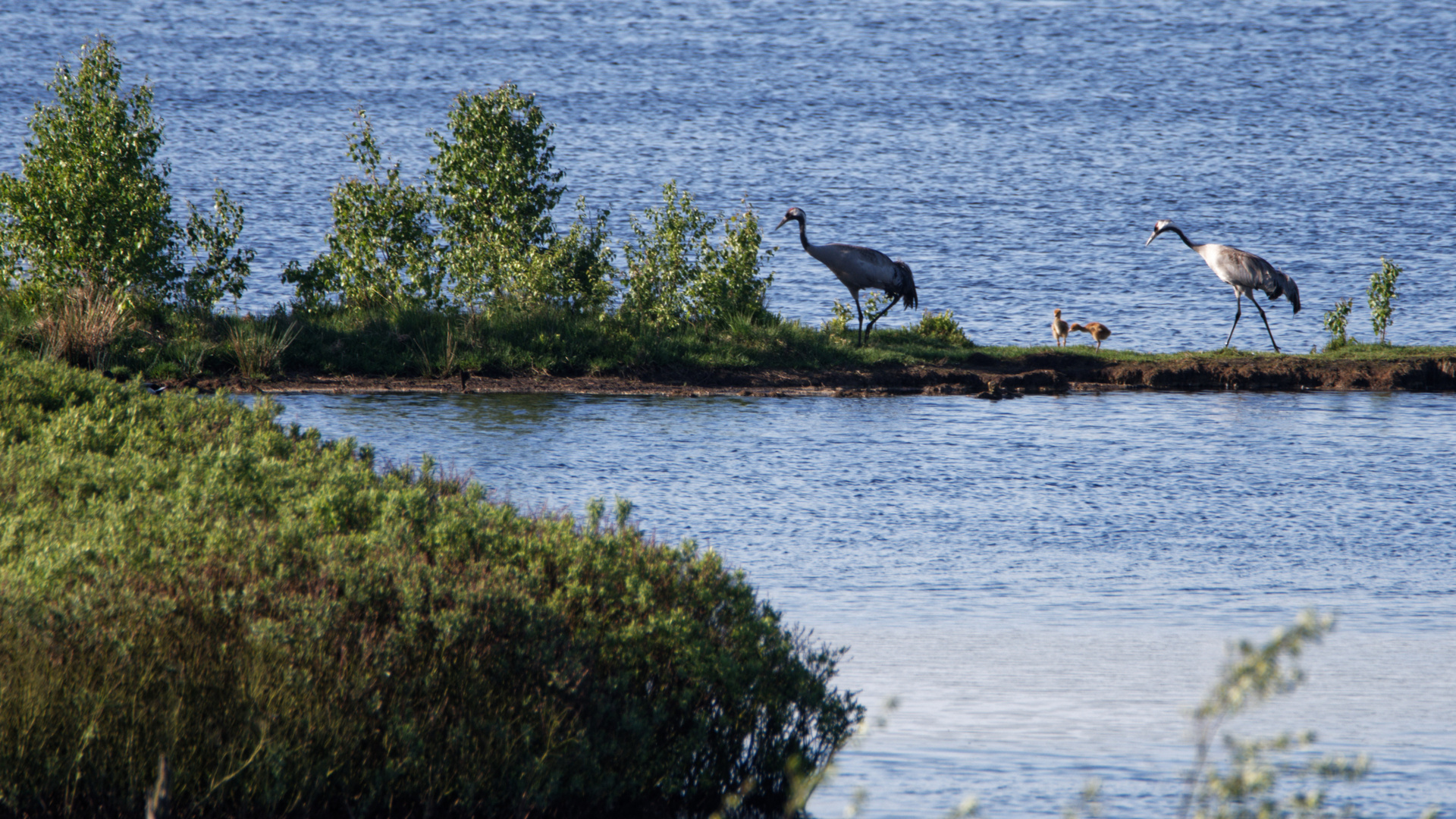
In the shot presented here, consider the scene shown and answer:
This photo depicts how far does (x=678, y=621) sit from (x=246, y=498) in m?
2.51

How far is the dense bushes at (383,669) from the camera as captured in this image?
5746 mm

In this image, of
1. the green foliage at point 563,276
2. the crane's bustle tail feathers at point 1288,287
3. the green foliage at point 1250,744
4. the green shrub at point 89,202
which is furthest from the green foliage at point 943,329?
the green foliage at point 1250,744

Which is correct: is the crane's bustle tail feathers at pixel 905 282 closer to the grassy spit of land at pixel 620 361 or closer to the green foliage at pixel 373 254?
the grassy spit of land at pixel 620 361

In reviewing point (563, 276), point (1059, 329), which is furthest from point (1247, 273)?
point (563, 276)

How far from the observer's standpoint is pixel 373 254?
74.6 ft

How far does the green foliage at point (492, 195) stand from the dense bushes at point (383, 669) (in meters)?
15.0

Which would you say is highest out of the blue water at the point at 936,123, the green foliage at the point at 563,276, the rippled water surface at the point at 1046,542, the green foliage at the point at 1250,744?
the blue water at the point at 936,123

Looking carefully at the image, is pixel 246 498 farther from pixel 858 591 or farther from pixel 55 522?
pixel 858 591

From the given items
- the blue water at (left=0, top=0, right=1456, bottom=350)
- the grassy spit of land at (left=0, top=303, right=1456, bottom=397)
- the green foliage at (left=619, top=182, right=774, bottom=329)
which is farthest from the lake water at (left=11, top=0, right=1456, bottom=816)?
the green foliage at (left=619, top=182, right=774, bottom=329)

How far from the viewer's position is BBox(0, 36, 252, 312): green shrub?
66.8 feet

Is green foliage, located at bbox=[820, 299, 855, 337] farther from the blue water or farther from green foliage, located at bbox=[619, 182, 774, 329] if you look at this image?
the blue water

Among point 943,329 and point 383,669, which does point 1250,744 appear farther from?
point 943,329

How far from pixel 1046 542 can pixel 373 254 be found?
1376 centimetres

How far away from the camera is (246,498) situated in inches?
301
